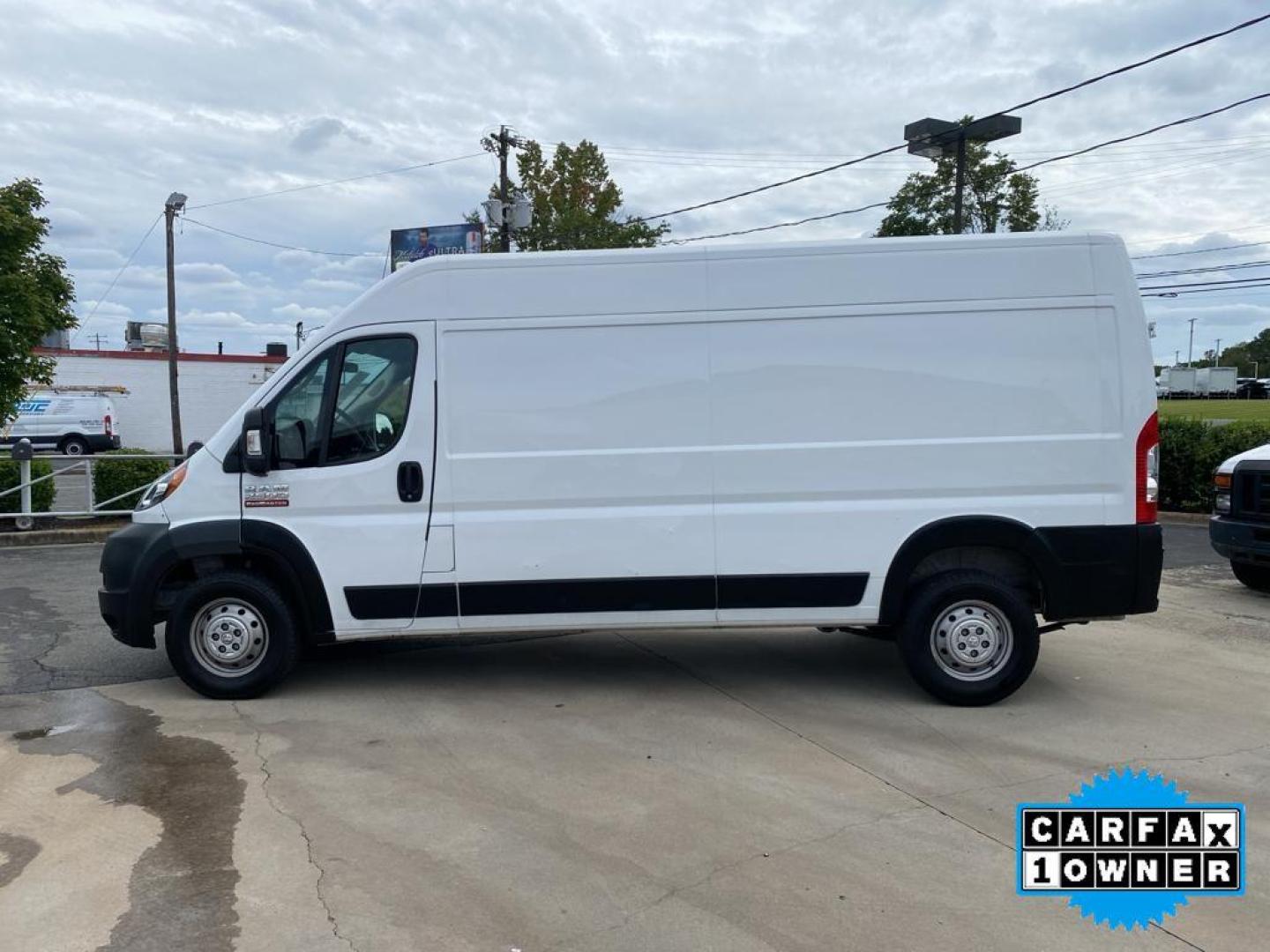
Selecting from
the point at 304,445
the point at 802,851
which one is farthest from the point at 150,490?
the point at 802,851

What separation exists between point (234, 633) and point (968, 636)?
173 inches

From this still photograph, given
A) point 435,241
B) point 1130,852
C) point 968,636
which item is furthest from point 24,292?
point 435,241

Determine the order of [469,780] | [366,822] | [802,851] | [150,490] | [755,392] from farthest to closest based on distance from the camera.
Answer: [150,490] < [755,392] < [469,780] < [366,822] < [802,851]

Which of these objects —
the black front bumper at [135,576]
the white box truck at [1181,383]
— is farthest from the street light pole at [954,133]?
the white box truck at [1181,383]

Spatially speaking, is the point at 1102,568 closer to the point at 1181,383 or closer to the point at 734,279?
the point at 734,279

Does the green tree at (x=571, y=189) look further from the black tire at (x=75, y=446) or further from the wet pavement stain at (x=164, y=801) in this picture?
the wet pavement stain at (x=164, y=801)

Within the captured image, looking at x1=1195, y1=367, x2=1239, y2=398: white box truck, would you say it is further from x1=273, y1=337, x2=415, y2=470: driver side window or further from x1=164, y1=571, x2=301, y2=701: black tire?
x1=164, y1=571, x2=301, y2=701: black tire

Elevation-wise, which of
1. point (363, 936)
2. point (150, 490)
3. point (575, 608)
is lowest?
point (363, 936)

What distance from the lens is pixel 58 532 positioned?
43.2 feet

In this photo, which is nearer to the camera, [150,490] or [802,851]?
[802,851]

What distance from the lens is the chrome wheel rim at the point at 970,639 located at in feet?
18.4

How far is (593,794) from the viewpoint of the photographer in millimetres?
4406

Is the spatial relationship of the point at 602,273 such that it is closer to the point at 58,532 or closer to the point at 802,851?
the point at 802,851

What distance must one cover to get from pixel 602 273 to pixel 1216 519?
664 centimetres
